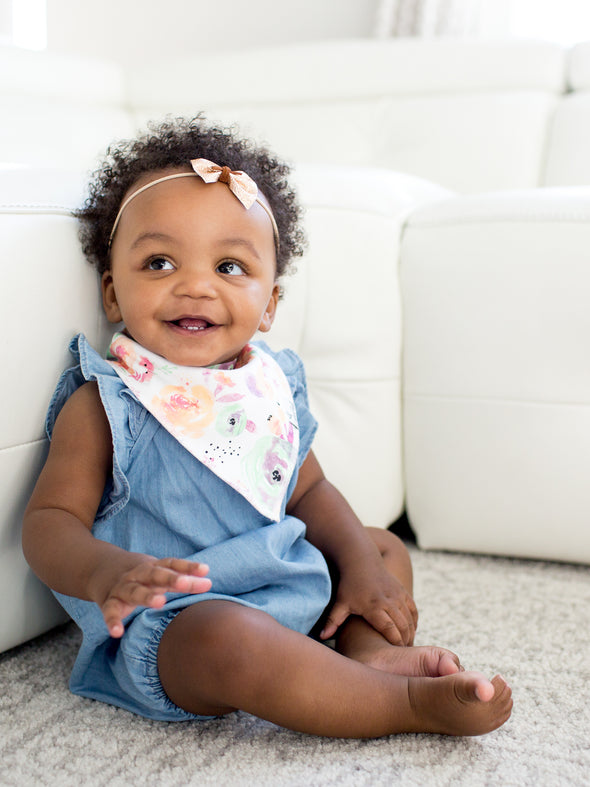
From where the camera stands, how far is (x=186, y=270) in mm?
834

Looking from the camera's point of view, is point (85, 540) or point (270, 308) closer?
point (85, 540)

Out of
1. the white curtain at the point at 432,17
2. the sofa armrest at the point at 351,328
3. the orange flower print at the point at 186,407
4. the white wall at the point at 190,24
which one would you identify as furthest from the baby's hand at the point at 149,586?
the white wall at the point at 190,24

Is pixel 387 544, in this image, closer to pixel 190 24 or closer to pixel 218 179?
pixel 218 179

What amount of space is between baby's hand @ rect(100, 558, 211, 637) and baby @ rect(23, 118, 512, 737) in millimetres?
21

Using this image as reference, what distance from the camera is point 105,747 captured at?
0.70 meters

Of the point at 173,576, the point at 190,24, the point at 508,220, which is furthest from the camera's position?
the point at 190,24

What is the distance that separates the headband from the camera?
2.79ft

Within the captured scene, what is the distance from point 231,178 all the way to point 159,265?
0.39 feet

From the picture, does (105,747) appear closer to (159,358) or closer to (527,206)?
(159,358)

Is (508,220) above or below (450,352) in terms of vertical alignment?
above

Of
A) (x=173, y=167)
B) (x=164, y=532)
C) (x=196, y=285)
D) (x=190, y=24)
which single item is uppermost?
(x=190, y=24)

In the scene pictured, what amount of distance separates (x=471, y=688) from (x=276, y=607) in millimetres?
204

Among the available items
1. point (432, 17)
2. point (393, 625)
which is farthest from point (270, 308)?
point (432, 17)

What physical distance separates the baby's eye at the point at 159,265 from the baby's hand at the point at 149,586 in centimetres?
34
